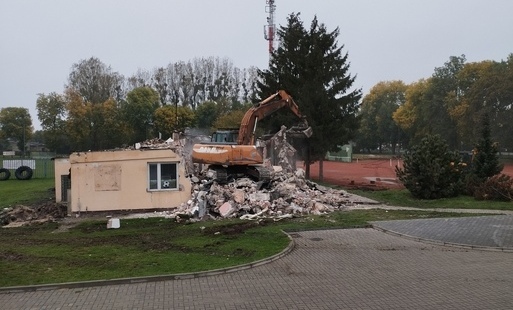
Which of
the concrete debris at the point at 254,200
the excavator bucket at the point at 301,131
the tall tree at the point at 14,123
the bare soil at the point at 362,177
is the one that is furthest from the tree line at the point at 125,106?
the concrete debris at the point at 254,200

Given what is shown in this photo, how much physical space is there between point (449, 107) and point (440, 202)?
51.8 m

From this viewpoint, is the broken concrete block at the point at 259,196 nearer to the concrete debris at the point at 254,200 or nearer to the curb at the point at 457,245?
the concrete debris at the point at 254,200

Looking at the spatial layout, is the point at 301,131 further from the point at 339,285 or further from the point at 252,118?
the point at 339,285

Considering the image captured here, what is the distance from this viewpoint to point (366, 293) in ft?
27.2

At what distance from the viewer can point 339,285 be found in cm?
882

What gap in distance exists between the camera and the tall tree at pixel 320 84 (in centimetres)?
3434

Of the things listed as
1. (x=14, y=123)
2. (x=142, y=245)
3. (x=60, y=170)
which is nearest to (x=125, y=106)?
(x=14, y=123)

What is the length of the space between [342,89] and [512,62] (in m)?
40.4

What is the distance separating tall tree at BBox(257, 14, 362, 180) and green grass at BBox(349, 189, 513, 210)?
949cm

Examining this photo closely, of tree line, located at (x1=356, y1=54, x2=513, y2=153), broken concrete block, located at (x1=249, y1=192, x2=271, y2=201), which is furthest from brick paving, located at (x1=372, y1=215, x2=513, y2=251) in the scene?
tree line, located at (x1=356, y1=54, x2=513, y2=153)

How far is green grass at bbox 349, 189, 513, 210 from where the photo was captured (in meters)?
20.4

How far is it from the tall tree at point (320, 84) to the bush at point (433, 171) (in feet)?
34.5

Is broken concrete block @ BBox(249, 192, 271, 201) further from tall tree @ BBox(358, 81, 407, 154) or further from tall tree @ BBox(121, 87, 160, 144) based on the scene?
tall tree @ BBox(358, 81, 407, 154)

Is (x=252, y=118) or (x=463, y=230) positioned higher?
(x=252, y=118)
